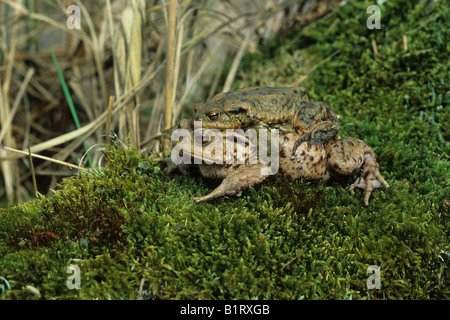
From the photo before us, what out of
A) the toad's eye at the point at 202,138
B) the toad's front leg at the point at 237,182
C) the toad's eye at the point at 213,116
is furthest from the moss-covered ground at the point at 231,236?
the toad's eye at the point at 213,116

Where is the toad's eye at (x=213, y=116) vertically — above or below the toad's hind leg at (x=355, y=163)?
above

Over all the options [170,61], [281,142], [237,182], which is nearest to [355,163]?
[281,142]

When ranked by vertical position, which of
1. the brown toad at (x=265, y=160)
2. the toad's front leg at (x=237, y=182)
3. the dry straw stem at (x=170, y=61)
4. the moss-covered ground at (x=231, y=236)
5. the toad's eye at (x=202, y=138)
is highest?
the dry straw stem at (x=170, y=61)

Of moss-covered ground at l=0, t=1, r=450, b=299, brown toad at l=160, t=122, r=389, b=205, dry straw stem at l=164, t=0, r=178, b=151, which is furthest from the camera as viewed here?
dry straw stem at l=164, t=0, r=178, b=151

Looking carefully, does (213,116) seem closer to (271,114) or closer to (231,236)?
(271,114)

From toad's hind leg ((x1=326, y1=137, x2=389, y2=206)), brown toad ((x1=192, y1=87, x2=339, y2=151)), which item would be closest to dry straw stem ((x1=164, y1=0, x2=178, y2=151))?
brown toad ((x1=192, y1=87, x2=339, y2=151))

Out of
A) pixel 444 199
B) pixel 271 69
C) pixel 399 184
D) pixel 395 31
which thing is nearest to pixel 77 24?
pixel 271 69

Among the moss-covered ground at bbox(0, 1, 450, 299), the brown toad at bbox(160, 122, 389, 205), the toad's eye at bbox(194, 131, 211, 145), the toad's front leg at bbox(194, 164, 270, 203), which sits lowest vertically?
the moss-covered ground at bbox(0, 1, 450, 299)

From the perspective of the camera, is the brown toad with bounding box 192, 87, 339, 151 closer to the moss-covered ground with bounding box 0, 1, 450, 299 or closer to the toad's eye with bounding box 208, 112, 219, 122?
the toad's eye with bounding box 208, 112, 219, 122

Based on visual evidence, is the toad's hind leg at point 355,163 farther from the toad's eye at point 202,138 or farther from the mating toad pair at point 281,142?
the toad's eye at point 202,138
